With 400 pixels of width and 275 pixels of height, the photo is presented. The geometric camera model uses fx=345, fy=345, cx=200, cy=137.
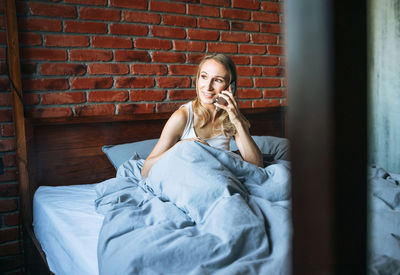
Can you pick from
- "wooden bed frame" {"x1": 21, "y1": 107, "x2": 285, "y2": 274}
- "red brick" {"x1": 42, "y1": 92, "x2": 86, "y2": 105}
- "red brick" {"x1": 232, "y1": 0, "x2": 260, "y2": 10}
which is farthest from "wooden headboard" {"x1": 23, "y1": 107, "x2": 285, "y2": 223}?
"red brick" {"x1": 232, "y1": 0, "x2": 260, "y2": 10}

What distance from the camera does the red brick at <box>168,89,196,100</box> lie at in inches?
85.0

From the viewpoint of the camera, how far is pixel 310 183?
0.31 m

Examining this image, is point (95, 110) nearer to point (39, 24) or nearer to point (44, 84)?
point (44, 84)

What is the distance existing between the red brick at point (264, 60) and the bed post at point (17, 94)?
149cm

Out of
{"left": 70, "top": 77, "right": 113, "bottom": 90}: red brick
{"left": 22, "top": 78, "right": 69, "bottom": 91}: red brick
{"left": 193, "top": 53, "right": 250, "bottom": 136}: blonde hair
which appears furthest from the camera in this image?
{"left": 70, "top": 77, "right": 113, "bottom": 90}: red brick

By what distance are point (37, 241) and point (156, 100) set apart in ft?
3.28

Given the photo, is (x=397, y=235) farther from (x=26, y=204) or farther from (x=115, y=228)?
(x=26, y=204)

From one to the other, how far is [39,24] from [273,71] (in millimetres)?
1568

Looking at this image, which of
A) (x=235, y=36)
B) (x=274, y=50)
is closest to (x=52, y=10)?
(x=235, y=36)

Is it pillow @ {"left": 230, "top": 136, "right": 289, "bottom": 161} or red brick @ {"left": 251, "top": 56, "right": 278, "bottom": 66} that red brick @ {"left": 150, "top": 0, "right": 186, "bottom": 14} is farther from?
pillow @ {"left": 230, "top": 136, "right": 289, "bottom": 161}

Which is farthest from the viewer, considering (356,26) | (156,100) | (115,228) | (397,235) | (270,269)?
(156,100)

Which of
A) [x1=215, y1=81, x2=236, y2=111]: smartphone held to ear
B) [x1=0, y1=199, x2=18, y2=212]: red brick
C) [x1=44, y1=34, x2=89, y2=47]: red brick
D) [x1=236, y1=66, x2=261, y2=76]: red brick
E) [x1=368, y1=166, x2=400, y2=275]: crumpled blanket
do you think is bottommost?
[x1=0, y1=199, x2=18, y2=212]: red brick

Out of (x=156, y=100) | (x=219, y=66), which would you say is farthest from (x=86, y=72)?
(x=219, y=66)

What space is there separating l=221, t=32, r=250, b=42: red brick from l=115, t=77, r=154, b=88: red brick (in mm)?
618
